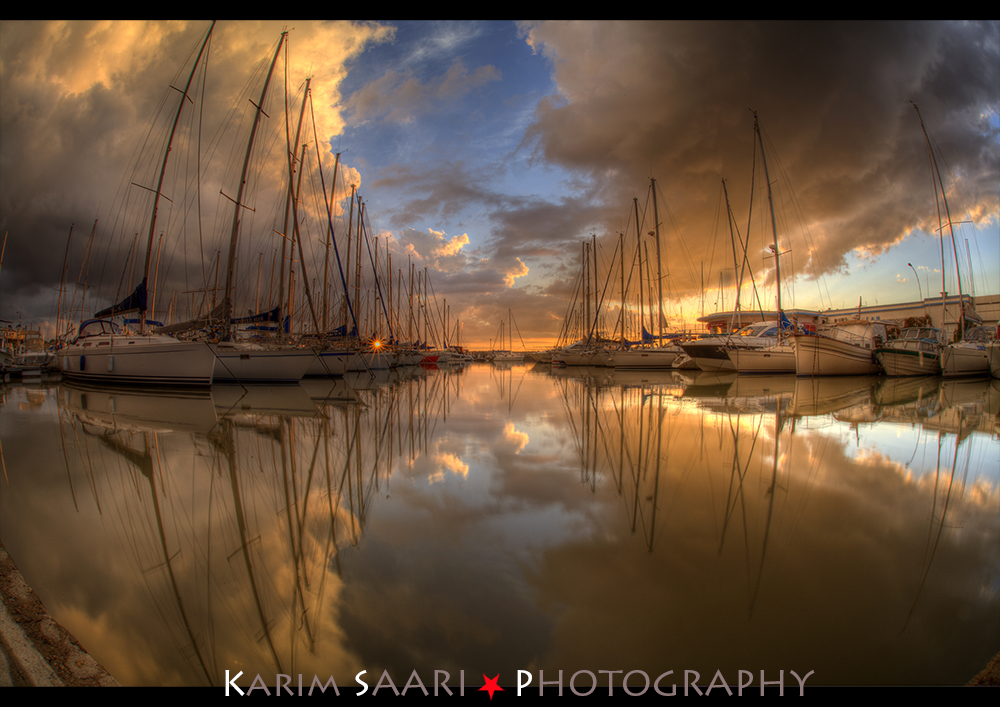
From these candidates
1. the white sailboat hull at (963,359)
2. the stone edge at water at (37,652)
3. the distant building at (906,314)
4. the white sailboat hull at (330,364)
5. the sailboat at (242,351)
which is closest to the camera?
the stone edge at water at (37,652)

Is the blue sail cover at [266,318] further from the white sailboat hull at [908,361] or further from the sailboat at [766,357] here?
the white sailboat hull at [908,361]

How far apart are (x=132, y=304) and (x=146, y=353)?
7.31 feet

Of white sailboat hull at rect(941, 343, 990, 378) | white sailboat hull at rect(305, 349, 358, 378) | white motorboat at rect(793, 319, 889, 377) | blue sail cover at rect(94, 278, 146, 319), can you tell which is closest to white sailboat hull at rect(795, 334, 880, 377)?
white motorboat at rect(793, 319, 889, 377)

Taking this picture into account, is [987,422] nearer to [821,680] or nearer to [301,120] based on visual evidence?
[821,680]

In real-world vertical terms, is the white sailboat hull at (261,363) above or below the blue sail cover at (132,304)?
below

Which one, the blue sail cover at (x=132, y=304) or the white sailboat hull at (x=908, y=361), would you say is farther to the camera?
the white sailboat hull at (x=908, y=361)

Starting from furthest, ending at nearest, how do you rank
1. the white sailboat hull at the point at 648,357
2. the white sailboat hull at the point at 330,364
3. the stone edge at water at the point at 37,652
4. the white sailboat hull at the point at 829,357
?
the white sailboat hull at the point at 648,357
the white sailboat hull at the point at 330,364
the white sailboat hull at the point at 829,357
the stone edge at water at the point at 37,652

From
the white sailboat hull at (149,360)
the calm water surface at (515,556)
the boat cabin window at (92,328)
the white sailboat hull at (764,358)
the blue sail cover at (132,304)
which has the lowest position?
the calm water surface at (515,556)

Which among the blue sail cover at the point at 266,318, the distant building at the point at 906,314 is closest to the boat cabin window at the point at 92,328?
the blue sail cover at the point at 266,318

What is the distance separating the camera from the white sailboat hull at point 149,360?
1579 cm

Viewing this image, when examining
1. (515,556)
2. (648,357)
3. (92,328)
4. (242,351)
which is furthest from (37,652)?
(648,357)

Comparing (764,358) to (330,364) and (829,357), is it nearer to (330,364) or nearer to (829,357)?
(829,357)

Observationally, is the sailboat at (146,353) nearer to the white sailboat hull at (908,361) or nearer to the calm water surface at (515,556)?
the calm water surface at (515,556)

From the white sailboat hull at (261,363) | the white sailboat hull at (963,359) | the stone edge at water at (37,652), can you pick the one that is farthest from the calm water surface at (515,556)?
the white sailboat hull at (963,359)
